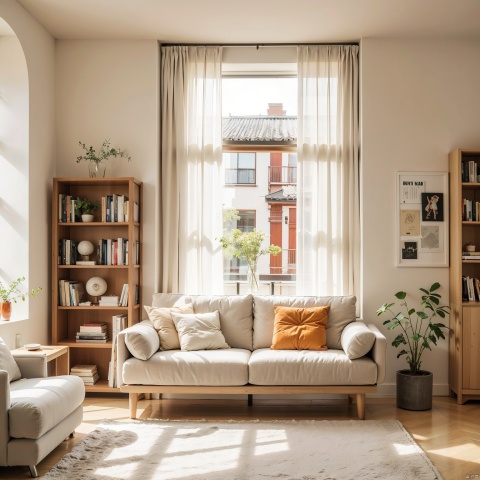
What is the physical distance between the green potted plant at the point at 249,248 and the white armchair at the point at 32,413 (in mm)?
Answer: 2133

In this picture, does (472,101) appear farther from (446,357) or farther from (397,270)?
(446,357)

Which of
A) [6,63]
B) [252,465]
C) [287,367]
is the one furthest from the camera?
[6,63]

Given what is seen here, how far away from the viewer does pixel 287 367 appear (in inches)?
174

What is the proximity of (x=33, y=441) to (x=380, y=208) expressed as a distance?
3475mm

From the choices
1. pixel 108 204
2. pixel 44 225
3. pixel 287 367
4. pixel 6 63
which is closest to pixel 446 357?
pixel 287 367

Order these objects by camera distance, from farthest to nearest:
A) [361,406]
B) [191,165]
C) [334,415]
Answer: [191,165] → [334,415] → [361,406]

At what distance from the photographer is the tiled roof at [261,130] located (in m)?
5.68

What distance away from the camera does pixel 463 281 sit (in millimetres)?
5160

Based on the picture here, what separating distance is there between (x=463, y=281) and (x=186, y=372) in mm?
2549

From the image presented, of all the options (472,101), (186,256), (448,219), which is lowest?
(186,256)

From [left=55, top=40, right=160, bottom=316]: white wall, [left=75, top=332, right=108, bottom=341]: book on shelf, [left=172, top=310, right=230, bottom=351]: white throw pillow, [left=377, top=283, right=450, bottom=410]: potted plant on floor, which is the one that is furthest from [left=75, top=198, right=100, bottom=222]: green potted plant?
[left=377, top=283, right=450, bottom=410]: potted plant on floor

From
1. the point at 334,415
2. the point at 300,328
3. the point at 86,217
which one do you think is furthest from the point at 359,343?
the point at 86,217

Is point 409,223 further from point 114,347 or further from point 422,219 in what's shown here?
point 114,347

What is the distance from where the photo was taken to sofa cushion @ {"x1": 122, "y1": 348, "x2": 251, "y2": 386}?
439 cm
